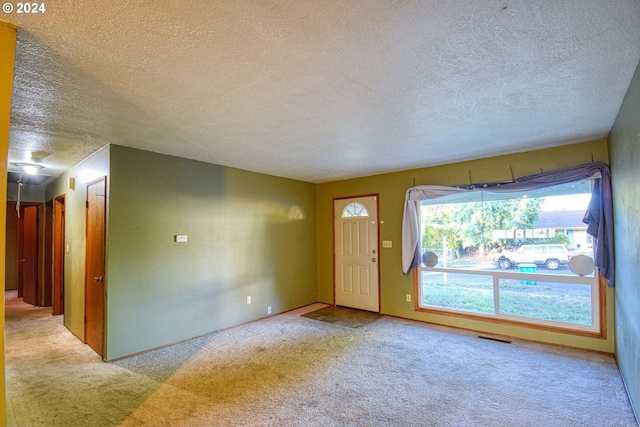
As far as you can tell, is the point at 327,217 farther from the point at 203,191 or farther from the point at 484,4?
the point at 484,4

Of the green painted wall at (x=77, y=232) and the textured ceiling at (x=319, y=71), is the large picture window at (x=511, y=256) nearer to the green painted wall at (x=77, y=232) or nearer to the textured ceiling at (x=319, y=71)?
the textured ceiling at (x=319, y=71)

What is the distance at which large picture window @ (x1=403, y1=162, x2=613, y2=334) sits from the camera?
3658 mm

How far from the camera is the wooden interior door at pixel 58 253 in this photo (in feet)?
17.3

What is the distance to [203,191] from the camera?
4.38 m

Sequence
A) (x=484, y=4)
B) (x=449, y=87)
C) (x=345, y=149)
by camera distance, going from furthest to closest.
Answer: (x=345, y=149), (x=449, y=87), (x=484, y=4)

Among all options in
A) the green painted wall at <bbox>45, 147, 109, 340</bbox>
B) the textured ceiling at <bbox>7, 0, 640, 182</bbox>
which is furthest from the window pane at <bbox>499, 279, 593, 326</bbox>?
the green painted wall at <bbox>45, 147, 109, 340</bbox>

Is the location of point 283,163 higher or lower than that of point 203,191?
higher

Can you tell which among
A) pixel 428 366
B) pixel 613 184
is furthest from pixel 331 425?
pixel 613 184

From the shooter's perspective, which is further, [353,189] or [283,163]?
[353,189]

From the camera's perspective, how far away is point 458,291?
15.2ft

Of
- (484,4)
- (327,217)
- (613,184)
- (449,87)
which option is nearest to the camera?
(484,4)

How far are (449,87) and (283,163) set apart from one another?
9.05ft

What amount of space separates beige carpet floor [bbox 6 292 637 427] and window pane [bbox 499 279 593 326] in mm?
410

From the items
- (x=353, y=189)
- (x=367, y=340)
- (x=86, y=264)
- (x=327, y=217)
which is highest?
(x=353, y=189)
